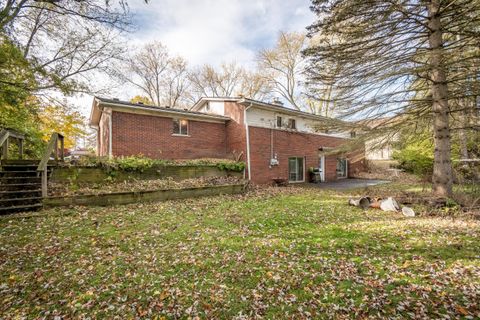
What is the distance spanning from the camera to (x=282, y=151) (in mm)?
15461

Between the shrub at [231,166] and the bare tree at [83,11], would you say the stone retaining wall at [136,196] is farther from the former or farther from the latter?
the bare tree at [83,11]

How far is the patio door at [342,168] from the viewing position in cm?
1988

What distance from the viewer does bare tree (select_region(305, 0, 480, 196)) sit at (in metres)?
6.93

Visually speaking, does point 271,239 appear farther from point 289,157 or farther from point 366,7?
point 289,157

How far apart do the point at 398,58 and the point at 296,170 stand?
33.6ft

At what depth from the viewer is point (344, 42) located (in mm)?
8227

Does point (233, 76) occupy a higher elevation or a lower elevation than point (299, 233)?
higher

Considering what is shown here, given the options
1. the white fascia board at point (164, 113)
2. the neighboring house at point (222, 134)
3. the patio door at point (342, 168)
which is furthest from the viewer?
the patio door at point (342, 168)

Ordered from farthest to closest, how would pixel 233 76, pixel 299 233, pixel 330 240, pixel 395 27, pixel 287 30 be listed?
pixel 233 76
pixel 287 30
pixel 395 27
pixel 299 233
pixel 330 240

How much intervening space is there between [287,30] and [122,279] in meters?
29.5

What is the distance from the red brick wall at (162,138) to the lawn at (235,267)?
19.6 feet

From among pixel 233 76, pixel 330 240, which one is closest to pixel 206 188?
pixel 330 240

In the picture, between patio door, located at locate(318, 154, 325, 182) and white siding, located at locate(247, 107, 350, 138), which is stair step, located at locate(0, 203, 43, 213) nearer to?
white siding, located at locate(247, 107, 350, 138)

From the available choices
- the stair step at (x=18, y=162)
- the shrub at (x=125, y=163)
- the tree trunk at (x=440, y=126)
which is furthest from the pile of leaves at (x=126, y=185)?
the tree trunk at (x=440, y=126)
